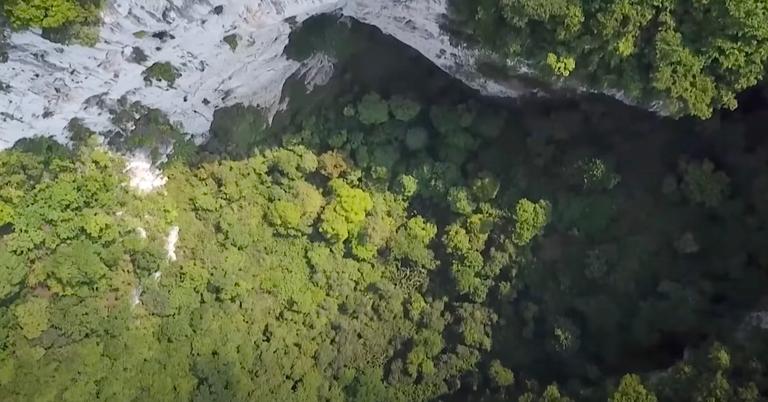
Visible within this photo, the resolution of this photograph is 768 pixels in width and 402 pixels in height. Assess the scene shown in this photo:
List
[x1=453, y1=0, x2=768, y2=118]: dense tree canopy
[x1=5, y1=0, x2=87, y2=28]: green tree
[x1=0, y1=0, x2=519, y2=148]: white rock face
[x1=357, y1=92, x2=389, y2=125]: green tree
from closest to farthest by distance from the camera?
[x1=5, y1=0, x2=87, y2=28]: green tree → [x1=0, y1=0, x2=519, y2=148]: white rock face → [x1=453, y1=0, x2=768, y2=118]: dense tree canopy → [x1=357, y1=92, x2=389, y2=125]: green tree

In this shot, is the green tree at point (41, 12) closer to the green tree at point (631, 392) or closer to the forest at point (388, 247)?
the forest at point (388, 247)

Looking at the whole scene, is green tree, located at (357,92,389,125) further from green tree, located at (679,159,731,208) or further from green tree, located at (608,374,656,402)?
green tree, located at (608,374,656,402)

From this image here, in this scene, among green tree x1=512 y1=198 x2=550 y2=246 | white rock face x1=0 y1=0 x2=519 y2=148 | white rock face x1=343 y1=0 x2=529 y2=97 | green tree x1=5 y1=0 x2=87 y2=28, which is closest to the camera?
green tree x1=5 y1=0 x2=87 y2=28

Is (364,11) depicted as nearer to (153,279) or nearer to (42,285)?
(153,279)

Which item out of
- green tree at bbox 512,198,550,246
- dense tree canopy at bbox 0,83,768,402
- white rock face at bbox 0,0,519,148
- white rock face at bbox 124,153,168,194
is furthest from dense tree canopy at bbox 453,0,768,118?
white rock face at bbox 124,153,168,194

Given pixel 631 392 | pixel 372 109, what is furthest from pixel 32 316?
pixel 631 392

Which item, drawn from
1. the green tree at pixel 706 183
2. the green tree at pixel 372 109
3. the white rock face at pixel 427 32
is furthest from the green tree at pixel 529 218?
the green tree at pixel 372 109
